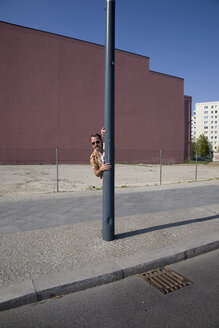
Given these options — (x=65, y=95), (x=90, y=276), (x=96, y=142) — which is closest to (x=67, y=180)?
(x=96, y=142)

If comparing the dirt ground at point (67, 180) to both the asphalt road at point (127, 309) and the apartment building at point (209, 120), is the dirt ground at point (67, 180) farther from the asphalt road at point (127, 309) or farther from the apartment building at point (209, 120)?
the apartment building at point (209, 120)

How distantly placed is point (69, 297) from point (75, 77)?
25.7 meters

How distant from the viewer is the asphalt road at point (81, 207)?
504cm

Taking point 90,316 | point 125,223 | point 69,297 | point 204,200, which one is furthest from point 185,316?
point 204,200

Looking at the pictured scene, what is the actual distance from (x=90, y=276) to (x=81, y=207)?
3.36m

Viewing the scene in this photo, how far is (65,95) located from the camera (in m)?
25.7

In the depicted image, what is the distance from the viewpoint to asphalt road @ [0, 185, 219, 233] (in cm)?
504

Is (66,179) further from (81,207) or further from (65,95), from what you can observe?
(65,95)

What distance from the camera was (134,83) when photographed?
29516 millimetres

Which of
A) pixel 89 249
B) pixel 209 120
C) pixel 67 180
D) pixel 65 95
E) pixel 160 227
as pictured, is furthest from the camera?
pixel 209 120

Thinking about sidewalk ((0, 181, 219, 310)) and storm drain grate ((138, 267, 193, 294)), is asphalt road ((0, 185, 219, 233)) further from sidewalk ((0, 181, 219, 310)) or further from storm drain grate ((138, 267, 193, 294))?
storm drain grate ((138, 267, 193, 294))

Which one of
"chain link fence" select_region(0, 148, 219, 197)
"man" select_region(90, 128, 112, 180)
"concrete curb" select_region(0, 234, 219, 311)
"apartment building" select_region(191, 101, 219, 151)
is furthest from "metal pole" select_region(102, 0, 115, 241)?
"apartment building" select_region(191, 101, 219, 151)

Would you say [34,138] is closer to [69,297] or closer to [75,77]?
[75,77]

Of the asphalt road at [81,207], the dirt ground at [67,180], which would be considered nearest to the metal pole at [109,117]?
the asphalt road at [81,207]
